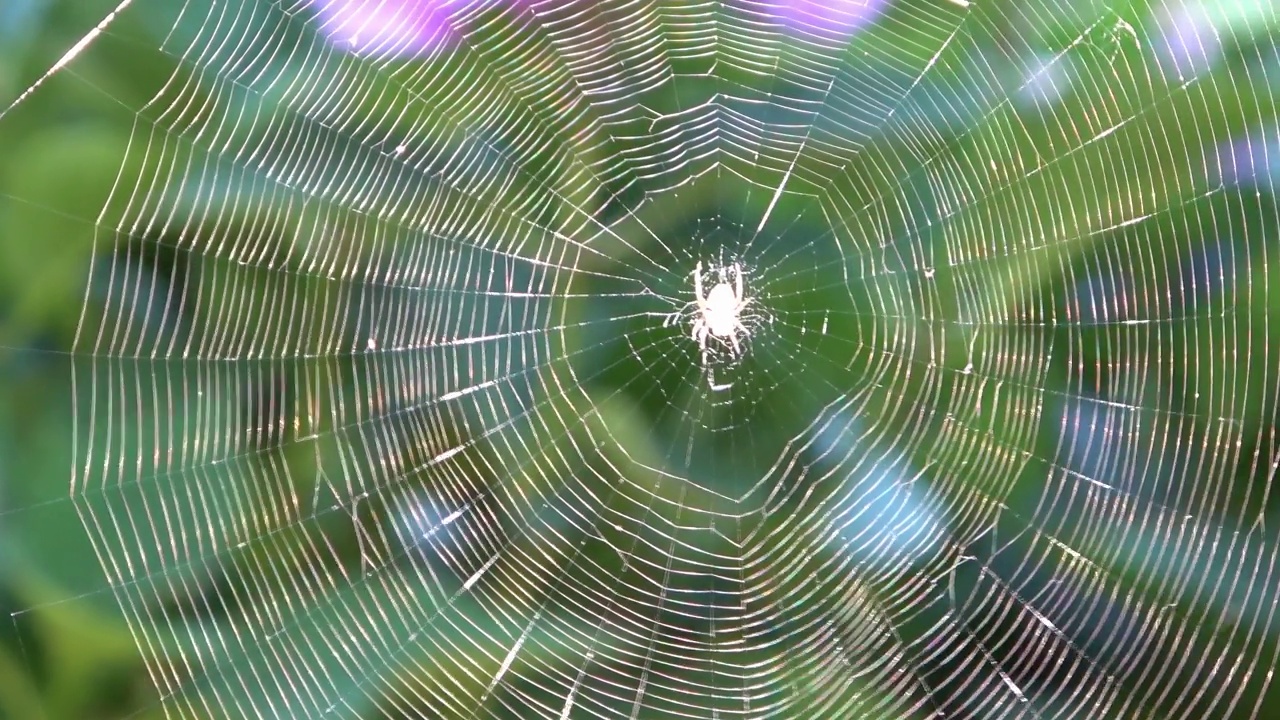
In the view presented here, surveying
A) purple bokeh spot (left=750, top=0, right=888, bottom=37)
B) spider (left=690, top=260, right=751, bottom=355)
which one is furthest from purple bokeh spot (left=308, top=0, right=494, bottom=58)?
spider (left=690, top=260, right=751, bottom=355)

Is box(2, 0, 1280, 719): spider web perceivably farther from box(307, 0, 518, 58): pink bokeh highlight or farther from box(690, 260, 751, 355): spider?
box(690, 260, 751, 355): spider

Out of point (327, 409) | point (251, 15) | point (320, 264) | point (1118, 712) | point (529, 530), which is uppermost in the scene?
point (251, 15)

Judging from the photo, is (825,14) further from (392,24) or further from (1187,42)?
(392,24)

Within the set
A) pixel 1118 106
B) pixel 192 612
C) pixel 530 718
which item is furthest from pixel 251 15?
pixel 1118 106

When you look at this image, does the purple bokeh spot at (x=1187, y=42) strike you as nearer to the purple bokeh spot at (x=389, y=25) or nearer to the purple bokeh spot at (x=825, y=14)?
the purple bokeh spot at (x=825, y=14)

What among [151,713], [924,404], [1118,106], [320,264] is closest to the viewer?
[151,713]

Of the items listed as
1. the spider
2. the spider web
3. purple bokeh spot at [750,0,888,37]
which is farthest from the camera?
the spider

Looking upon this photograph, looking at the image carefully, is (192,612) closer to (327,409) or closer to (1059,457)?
(327,409)
